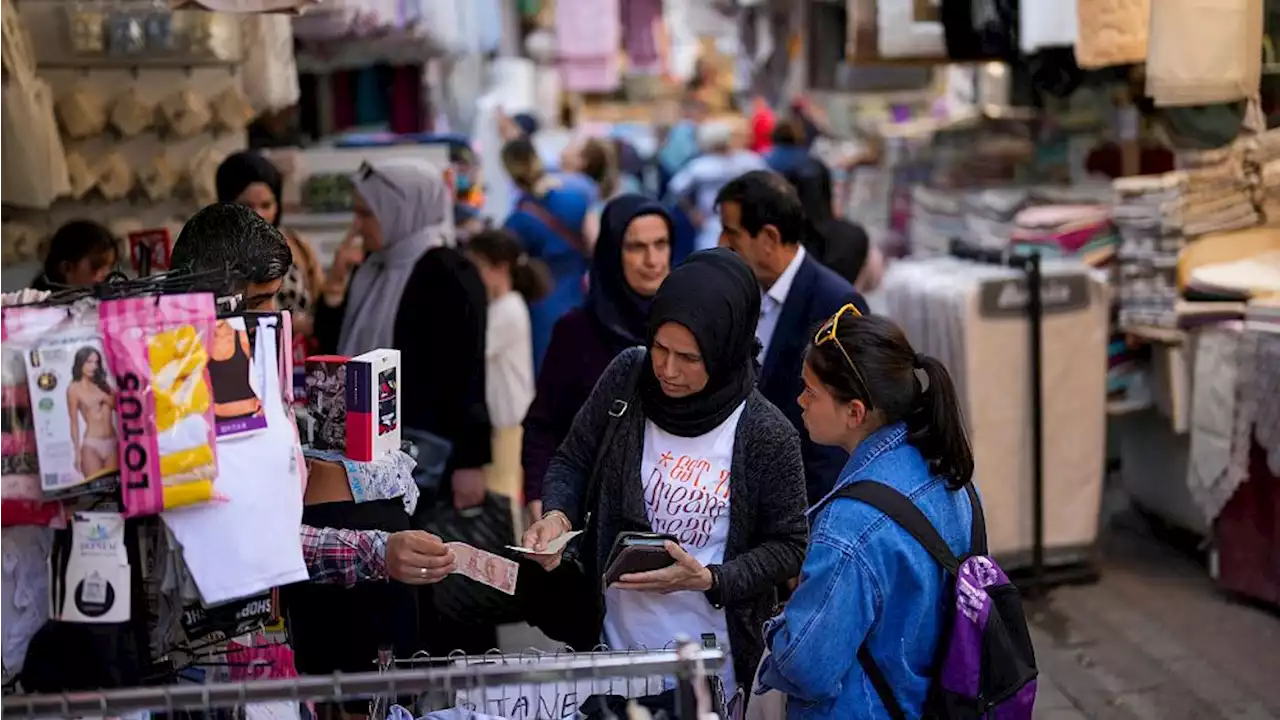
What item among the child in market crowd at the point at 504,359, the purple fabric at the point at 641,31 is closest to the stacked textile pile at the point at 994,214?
the child in market crowd at the point at 504,359

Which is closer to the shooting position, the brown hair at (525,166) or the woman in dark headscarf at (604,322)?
the woman in dark headscarf at (604,322)

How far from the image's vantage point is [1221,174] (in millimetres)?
6680

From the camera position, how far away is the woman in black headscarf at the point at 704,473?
3246 millimetres

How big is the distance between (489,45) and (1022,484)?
30.8ft

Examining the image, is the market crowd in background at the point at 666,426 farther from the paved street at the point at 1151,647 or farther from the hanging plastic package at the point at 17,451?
the paved street at the point at 1151,647

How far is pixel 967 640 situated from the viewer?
281 cm

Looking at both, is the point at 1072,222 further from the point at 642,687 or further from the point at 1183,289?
the point at 642,687

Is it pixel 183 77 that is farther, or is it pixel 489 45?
pixel 489 45

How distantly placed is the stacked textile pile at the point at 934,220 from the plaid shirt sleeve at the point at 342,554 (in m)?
6.43

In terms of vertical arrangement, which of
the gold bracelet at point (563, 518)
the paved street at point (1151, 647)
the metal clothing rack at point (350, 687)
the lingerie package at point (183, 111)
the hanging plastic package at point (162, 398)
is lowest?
the paved street at point (1151, 647)

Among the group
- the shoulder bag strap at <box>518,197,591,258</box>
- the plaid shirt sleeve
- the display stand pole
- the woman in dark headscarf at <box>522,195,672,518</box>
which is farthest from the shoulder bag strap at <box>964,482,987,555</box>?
the shoulder bag strap at <box>518,197,591,258</box>

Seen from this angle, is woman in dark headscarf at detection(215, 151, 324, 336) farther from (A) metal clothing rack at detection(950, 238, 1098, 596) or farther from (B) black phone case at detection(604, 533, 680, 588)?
(A) metal clothing rack at detection(950, 238, 1098, 596)

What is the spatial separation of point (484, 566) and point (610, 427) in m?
0.62

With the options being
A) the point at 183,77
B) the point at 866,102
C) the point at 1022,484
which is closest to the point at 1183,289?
the point at 1022,484
